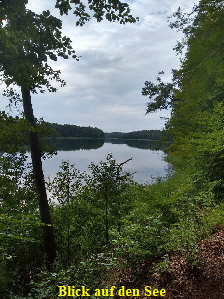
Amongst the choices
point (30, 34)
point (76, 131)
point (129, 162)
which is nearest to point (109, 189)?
point (30, 34)

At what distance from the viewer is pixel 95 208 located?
8938 millimetres

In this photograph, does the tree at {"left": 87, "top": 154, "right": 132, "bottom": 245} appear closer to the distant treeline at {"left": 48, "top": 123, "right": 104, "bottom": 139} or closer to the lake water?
the lake water

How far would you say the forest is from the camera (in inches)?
159

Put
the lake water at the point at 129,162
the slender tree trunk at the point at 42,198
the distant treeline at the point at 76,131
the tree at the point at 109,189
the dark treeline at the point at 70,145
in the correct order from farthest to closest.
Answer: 1. the distant treeline at the point at 76,131
2. the dark treeline at the point at 70,145
3. the lake water at the point at 129,162
4. the tree at the point at 109,189
5. the slender tree trunk at the point at 42,198

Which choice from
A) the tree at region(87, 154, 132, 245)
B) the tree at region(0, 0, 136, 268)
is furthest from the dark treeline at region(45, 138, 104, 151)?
the tree at region(0, 0, 136, 268)

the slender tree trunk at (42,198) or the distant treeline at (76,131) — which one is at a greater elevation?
the distant treeline at (76,131)

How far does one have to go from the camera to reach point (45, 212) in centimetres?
859

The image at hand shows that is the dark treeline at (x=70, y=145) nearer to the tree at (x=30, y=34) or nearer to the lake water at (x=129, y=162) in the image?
the lake water at (x=129, y=162)

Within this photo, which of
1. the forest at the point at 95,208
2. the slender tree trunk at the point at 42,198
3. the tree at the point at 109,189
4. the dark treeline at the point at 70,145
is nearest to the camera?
the forest at the point at 95,208

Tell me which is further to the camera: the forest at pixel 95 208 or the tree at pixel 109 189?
the tree at pixel 109 189

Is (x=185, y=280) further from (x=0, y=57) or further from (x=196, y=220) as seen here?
(x=0, y=57)

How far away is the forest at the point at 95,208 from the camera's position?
405 centimetres

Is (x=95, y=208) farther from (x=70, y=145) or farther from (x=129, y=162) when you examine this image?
(x=70, y=145)

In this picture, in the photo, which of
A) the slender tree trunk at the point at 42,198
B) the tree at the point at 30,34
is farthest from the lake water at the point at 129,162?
the tree at the point at 30,34
